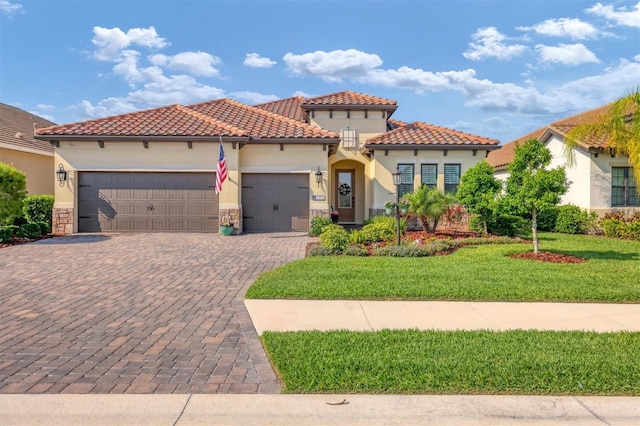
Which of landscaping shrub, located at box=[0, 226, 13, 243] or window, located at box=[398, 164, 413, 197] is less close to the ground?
window, located at box=[398, 164, 413, 197]

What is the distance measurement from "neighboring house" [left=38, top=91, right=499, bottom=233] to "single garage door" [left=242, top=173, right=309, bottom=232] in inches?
1.6

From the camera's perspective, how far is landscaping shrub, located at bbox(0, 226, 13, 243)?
13922mm

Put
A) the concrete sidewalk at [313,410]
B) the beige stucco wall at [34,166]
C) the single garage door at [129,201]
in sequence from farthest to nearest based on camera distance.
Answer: the beige stucco wall at [34,166]
the single garage door at [129,201]
the concrete sidewalk at [313,410]

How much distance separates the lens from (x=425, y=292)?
745cm

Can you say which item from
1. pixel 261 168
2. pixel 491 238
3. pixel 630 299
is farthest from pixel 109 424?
pixel 261 168

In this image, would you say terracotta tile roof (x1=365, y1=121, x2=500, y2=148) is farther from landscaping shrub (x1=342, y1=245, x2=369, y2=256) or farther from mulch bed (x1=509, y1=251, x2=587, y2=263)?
mulch bed (x1=509, y1=251, x2=587, y2=263)

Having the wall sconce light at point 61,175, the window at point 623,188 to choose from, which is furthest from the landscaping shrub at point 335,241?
the window at point 623,188

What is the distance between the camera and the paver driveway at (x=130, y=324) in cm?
425

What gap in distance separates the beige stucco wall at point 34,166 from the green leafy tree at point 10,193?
607 cm

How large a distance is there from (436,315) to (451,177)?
14.4m

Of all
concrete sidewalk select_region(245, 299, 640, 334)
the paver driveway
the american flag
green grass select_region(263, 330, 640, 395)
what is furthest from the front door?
green grass select_region(263, 330, 640, 395)

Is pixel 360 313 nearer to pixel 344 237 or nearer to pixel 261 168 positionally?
pixel 344 237

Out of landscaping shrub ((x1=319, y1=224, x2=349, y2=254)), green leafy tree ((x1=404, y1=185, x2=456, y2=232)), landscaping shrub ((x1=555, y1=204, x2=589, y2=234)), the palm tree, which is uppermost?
the palm tree

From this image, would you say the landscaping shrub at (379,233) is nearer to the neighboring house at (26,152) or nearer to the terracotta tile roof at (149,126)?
the terracotta tile roof at (149,126)
